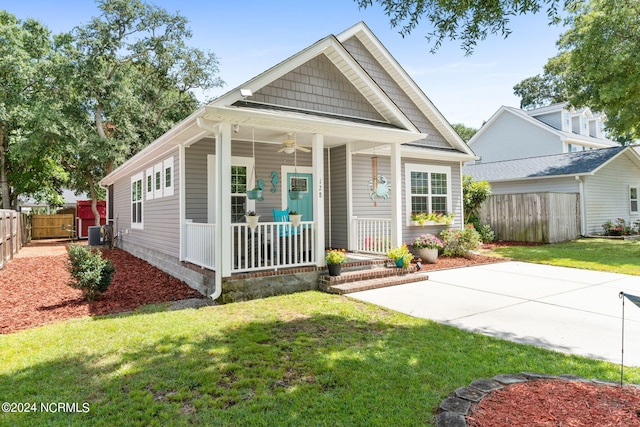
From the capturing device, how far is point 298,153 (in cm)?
972

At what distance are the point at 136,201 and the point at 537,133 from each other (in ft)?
79.6

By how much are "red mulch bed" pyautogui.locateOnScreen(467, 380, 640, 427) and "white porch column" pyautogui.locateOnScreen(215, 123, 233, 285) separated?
463 centimetres

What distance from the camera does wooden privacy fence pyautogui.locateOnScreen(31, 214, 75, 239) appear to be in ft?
72.4

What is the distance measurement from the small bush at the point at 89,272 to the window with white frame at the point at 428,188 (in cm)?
803

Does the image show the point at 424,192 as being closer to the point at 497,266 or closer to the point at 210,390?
the point at 497,266

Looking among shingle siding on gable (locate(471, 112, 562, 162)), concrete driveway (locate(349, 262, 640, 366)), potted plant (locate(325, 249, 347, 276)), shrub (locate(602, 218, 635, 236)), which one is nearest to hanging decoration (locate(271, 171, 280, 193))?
potted plant (locate(325, 249, 347, 276))

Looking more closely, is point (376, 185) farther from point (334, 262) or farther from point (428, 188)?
point (334, 262)

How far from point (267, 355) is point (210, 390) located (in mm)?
859

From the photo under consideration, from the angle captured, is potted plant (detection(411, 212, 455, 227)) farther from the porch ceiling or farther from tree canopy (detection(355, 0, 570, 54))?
tree canopy (detection(355, 0, 570, 54))

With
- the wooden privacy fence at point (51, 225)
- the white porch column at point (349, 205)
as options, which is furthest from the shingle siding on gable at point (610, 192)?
the wooden privacy fence at point (51, 225)

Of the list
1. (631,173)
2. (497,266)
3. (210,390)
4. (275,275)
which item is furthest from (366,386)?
(631,173)

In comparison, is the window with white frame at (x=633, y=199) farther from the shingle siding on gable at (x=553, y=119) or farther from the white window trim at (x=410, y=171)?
the white window trim at (x=410, y=171)

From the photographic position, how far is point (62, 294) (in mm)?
7309

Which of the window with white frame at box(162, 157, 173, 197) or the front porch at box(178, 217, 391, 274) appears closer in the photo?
the front porch at box(178, 217, 391, 274)
